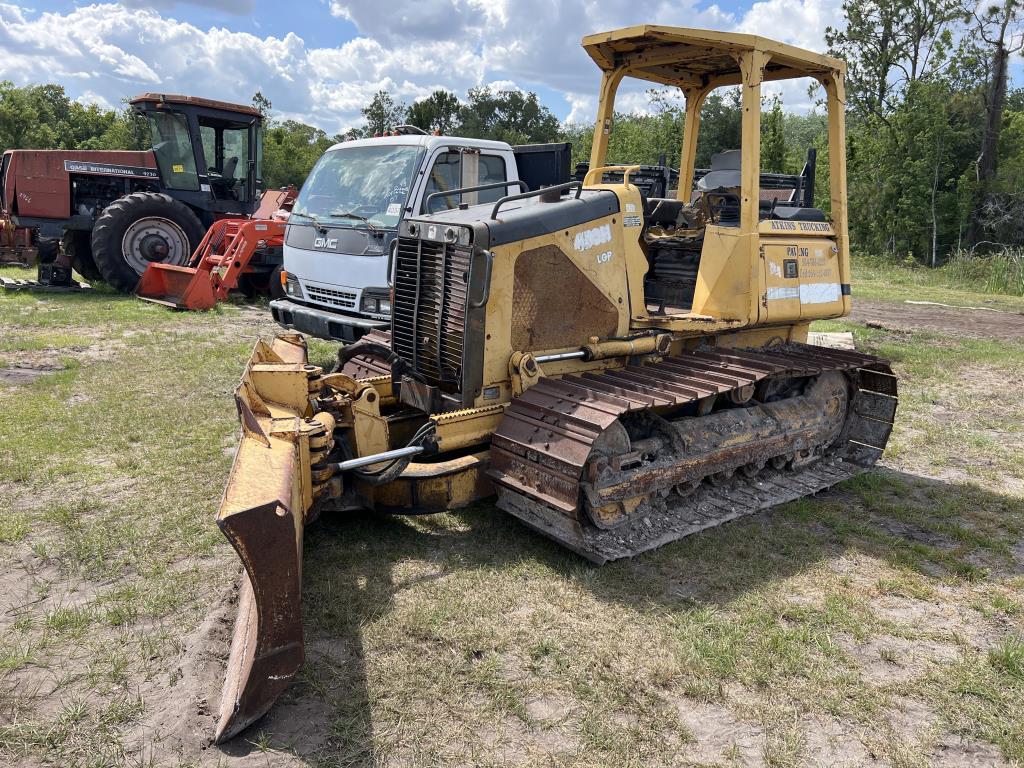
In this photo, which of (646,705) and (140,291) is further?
(140,291)

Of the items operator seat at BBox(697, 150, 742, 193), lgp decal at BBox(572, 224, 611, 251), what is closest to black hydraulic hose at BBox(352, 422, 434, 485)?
lgp decal at BBox(572, 224, 611, 251)

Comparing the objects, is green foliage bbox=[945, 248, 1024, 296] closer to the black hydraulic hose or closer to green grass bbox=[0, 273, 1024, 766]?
green grass bbox=[0, 273, 1024, 766]

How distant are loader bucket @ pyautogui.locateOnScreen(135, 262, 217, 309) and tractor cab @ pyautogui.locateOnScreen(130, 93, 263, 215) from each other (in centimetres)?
241

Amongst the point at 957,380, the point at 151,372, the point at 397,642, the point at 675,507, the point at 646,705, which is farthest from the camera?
the point at 957,380

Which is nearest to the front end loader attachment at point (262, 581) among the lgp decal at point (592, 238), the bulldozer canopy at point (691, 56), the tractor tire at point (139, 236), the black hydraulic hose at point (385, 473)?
the black hydraulic hose at point (385, 473)

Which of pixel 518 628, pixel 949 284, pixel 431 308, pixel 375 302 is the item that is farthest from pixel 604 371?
pixel 949 284

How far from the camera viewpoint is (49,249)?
1430 centimetres

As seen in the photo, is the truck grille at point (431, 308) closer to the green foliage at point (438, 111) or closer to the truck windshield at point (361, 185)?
the truck windshield at point (361, 185)

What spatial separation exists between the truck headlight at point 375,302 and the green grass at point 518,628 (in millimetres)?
2160

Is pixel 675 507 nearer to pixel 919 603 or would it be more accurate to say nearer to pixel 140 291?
pixel 919 603

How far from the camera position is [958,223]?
26406mm

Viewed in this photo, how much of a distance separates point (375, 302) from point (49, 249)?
986 cm

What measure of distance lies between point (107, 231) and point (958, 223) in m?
25.6

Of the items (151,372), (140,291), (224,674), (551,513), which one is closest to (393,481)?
(551,513)
